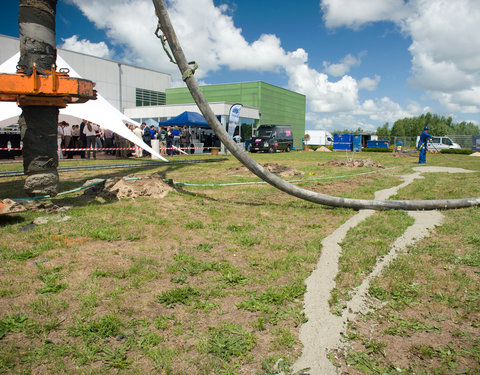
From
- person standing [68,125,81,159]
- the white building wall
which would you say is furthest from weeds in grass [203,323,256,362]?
the white building wall

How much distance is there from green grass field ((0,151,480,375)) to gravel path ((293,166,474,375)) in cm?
8

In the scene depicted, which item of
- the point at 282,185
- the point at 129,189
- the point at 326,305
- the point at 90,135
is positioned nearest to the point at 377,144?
the point at 90,135

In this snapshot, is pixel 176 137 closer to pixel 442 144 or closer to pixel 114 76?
pixel 114 76

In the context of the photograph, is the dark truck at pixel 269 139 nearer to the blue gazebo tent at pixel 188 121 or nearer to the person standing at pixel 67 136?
the blue gazebo tent at pixel 188 121

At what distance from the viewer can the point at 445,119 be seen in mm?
113688

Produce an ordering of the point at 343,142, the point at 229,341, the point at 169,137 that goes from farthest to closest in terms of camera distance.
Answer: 1. the point at 343,142
2. the point at 169,137
3. the point at 229,341

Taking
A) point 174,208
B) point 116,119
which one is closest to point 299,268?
point 174,208

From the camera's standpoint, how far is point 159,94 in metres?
45.1

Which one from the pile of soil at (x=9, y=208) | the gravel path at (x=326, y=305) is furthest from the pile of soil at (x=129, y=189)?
the gravel path at (x=326, y=305)

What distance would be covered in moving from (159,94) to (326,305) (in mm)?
45761

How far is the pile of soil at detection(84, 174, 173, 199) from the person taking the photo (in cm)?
693

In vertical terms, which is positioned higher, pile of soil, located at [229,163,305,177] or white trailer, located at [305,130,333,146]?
white trailer, located at [305,130,333,146]

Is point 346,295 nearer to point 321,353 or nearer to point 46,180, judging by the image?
point 321,353

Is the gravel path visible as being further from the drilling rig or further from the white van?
the white van
